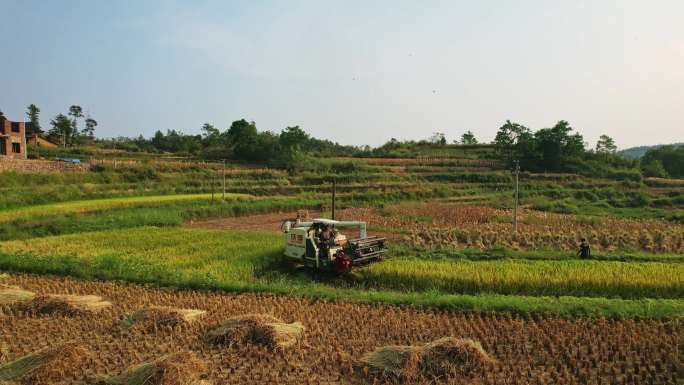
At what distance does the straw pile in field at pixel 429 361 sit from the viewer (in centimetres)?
677

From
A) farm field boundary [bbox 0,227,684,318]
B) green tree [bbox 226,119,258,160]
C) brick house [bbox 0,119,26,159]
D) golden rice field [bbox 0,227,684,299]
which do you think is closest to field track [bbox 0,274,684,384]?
farm field boundary [bbox 0,227,684,318]

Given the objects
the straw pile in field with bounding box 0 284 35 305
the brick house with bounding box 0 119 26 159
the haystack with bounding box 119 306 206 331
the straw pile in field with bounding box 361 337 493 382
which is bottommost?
the straw pile in field with bounding box 0 284 35 305

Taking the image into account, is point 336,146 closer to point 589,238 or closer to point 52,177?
point 52,177

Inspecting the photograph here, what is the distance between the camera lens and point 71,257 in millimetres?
14617

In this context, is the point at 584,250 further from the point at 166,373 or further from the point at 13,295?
the point at 13,295

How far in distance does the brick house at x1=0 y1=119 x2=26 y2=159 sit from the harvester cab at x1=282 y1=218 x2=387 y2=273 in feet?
109

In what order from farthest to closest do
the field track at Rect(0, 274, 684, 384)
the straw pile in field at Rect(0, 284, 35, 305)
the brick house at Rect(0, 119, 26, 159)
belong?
the brick house at Rect(0, 119, 26, 159) < the straw pile in field at Rect(0, 284, 35, 305) < the field track at Rect(0, 274, 684, 384)

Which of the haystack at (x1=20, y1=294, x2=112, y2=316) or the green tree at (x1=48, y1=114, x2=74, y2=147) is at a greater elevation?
the green tree at (x1=48, y1=114, x2=74, y2=147)

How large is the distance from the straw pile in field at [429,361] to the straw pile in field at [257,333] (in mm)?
1550

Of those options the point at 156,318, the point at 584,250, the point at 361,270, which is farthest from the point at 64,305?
the point at 584,250

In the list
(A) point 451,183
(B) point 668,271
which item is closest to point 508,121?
(A) point 451,183

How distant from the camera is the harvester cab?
12.5 m

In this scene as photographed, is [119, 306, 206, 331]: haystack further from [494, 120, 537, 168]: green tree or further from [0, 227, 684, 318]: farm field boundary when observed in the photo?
[494, 120, 537, 168]: green tree

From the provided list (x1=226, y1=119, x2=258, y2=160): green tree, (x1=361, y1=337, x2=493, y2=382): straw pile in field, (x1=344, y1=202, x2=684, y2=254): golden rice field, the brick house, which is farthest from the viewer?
(x1=226, y1=119, x2=258, y2=160): green tree
